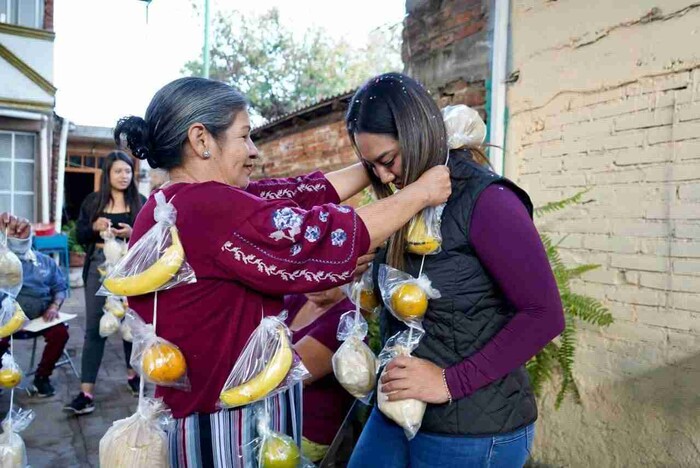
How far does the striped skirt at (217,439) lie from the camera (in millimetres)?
1564

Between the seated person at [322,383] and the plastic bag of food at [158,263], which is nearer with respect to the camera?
the plastic bag of food at [158,263]

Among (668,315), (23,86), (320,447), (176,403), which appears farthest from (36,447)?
A: (23,86)

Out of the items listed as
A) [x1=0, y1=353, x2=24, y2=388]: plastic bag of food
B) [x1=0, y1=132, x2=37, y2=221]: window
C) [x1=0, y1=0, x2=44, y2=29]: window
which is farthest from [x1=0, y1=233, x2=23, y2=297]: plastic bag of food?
[x1=0, y1=0, x2=44, y2=29]: window

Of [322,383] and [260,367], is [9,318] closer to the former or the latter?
[322,383]

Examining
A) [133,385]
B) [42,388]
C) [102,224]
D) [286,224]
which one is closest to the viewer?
[286,224]

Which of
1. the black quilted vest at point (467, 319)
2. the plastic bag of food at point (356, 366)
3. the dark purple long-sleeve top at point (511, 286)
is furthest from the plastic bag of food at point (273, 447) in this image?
the dark purple long-sleeve top at point (511, 286)

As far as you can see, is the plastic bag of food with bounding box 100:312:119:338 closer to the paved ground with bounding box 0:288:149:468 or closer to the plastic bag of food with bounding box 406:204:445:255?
the paved ground with bounding box 0:288:149:468

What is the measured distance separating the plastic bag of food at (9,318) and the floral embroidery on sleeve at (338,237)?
217 centimetres

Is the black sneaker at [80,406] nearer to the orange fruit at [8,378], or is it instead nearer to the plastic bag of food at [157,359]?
the orange fruit at [8,378]

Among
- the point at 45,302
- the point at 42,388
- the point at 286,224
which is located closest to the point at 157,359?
the point at 286,224

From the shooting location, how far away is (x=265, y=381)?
1.50 metres

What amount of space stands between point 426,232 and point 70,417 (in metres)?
3.86

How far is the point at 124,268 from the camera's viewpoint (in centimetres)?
151

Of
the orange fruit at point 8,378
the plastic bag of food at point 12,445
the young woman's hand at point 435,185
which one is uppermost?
the young woman's hand at point 435,185
